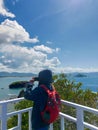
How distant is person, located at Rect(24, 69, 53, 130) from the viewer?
265 centimetres

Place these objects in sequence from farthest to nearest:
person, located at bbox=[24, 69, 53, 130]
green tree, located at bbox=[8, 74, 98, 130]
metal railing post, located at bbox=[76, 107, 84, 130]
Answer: green tree, located at bbox=[8, 74, 98, 130] → metal railing post, located at bbox=[76, 107, 84, 130] → person, located at bbox=[24, 69, 53, 130]

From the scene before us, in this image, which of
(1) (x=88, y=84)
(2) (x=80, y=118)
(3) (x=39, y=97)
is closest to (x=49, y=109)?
(3) (x=39, y=97)

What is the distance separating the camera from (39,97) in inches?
104

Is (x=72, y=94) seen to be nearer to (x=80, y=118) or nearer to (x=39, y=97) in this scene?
(x=80, y=118)

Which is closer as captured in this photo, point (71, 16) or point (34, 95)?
point (34, 95)

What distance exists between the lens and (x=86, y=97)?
10.1m

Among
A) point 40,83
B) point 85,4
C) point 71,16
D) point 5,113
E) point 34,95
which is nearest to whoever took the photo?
point 34,95

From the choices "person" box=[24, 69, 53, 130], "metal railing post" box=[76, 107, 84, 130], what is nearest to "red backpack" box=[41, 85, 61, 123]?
"person" box=[24, 69, 53, 130]

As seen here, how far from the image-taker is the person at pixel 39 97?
104 inches

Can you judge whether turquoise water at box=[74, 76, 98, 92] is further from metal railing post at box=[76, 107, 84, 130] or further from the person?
the person

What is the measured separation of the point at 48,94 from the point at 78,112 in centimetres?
52

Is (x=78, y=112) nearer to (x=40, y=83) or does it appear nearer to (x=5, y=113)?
(x=40, y=83)

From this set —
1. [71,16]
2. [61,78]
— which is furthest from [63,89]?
[71,16]

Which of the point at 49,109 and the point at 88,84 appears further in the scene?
the point at 88,84
